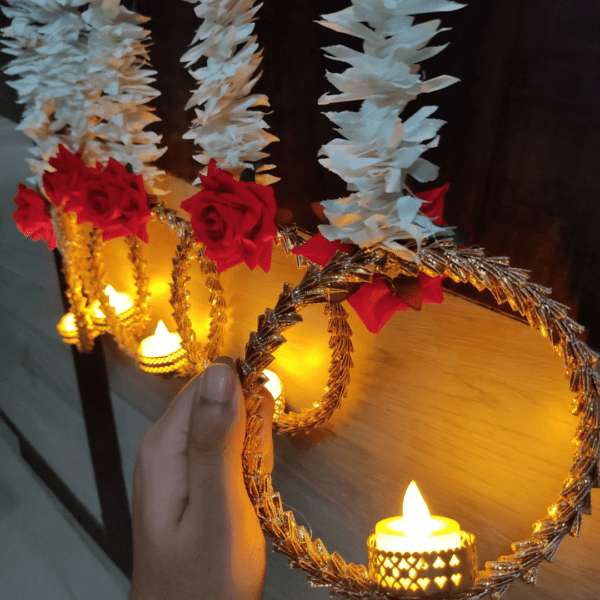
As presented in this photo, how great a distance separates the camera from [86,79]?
2.15ft

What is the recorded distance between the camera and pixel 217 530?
1.34 ft

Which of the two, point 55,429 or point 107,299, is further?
point 55,429

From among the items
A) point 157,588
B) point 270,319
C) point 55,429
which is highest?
point 270,319

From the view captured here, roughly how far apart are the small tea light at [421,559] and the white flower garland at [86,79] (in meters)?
0.47

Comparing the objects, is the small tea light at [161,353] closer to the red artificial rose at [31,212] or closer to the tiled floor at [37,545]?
the red artificial rose at [31,212]

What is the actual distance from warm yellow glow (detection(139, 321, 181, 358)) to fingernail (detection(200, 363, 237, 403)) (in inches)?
13.9

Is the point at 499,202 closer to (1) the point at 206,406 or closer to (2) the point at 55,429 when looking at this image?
(1) the point at 206,406

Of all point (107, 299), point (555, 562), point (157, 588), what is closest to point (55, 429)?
point (107, 299)

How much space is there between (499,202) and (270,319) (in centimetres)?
18

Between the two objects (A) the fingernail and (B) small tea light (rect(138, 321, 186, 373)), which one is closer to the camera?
(A) the fingernail

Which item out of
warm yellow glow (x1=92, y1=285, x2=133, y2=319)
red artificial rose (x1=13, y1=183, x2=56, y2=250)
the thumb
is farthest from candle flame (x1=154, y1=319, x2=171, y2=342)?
the thumb

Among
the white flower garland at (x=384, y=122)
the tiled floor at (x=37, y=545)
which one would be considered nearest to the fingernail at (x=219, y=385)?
the white flower garland at (x=384, y=122)

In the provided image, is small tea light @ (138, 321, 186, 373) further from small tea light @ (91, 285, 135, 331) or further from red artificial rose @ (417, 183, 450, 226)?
red artificial rose @ (417, 183, 450, 226)

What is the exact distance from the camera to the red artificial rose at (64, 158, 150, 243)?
60 centimetres
